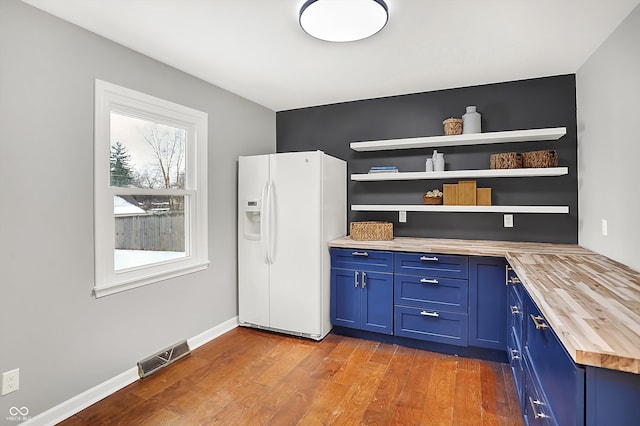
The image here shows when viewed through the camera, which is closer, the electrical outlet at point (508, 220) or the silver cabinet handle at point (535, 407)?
the silver cabinet handle at point (535, 407)

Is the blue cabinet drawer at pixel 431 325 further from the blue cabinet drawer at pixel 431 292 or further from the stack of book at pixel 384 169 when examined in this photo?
the stack of book at pixel 384 169

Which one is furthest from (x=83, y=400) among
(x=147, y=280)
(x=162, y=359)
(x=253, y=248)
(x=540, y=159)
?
(x=540, y=159)

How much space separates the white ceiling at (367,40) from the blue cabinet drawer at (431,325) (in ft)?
7.07

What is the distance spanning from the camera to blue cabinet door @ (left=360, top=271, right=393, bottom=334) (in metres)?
3.16

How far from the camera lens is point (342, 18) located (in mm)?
2002

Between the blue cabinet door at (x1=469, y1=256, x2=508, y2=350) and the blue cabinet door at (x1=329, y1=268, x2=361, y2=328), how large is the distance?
1022 millimetres

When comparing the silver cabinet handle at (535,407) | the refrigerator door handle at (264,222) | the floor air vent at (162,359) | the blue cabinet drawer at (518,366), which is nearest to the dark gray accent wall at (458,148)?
the refrigerator door handle at (264,222)

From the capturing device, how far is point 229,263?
11.7 ft

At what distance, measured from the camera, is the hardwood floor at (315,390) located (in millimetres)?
2111

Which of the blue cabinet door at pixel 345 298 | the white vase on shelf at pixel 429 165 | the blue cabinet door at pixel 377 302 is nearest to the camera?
the blue cabinet door at pixel 377 302

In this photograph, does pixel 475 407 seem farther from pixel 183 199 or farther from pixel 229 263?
pixel 183 199

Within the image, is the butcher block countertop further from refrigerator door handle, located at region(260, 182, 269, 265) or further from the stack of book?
refrigerator door handle, located at region(260, 182, 269, 265)
